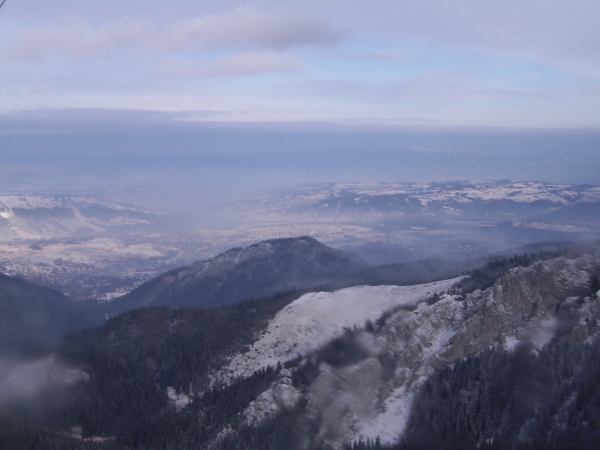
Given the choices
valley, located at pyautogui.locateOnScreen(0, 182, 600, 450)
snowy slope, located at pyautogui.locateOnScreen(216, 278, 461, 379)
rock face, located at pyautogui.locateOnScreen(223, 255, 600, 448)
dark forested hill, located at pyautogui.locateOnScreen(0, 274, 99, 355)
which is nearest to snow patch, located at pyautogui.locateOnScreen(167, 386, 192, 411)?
valley, located at pyautogui.locateOnScreen(0, 182, 600, 450)

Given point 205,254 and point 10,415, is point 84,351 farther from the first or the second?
point 205,254

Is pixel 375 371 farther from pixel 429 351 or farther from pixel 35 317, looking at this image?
pixel 35 317

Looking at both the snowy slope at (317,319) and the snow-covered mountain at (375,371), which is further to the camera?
the snowy slope at (317,319)

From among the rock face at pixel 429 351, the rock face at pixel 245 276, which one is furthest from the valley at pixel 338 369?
the rock face at pixel 245 276

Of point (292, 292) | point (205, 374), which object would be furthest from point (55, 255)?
point (205, 374)

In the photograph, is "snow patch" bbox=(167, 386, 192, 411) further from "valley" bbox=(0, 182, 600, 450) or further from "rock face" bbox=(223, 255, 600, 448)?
"rock face" bbox=(223, 255, 600, 448)

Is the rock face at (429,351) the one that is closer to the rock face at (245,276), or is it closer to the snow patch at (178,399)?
the snow patch at (178,399)
